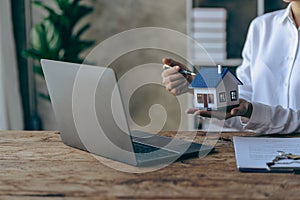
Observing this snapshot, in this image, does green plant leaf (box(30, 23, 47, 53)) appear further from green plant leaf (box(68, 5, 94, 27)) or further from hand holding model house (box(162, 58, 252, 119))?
hand holding model house (box(162, 58, 252, 119))

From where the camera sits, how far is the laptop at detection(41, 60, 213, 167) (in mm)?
1328

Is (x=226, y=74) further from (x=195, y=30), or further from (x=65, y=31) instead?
(x=65, y=31)

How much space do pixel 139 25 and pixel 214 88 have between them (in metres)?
2.31

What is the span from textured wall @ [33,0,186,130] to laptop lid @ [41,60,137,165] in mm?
2242

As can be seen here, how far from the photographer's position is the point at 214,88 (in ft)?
5.11

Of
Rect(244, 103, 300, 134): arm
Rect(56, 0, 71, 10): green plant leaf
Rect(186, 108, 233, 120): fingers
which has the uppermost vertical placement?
Rect(56, 0, 71, 10): green plant leaf

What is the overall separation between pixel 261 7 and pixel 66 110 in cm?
211

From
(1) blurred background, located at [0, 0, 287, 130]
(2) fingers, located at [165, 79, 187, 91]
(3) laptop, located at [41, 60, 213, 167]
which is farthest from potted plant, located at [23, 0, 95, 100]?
(3) laptop, located at [41, 60, 213, 167]

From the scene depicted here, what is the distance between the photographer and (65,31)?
11.4 feet

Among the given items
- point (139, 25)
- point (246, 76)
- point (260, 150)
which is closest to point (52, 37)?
point (139, 25)

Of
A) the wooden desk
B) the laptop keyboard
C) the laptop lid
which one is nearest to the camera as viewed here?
the wooden desk

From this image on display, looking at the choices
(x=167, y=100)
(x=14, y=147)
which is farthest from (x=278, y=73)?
(x=167, y=100)

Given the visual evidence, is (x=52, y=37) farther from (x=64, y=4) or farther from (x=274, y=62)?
(x=274, y=62)

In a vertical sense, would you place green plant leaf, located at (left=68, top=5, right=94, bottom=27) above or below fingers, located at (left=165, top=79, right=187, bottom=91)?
above
